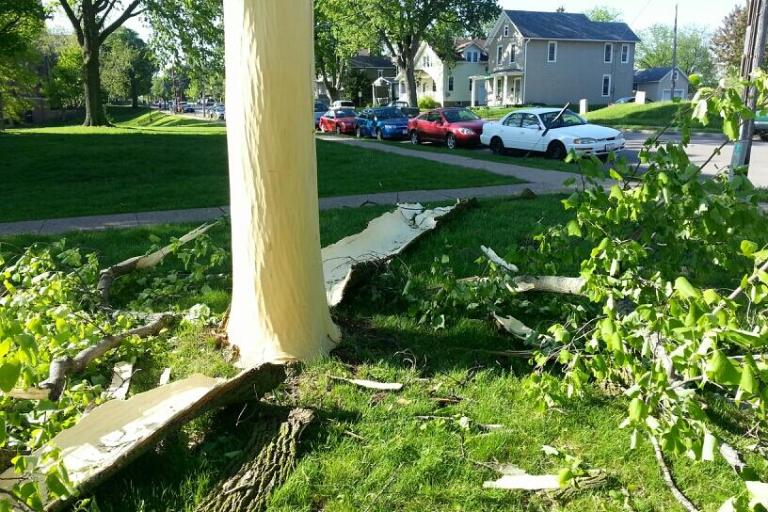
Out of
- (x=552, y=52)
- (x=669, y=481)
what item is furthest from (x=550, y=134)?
(x=552, y=52)

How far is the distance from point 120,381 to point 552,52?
2211 inches

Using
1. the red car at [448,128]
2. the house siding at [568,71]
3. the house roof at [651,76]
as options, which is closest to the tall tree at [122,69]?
the house siding at [568,71]

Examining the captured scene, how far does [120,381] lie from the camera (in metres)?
3.79

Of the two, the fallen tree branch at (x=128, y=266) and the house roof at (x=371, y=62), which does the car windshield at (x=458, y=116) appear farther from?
the house roof at (x=371, y=62)

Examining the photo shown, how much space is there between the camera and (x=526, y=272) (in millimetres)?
5129

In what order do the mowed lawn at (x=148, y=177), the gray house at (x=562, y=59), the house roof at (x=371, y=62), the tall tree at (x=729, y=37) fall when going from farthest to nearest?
the house roof at (x=371, y=62) → the tall tree at (x=729, y=37) → the gray house at (x=562, y=59) → the mowed lawn at (x=148, y=177)

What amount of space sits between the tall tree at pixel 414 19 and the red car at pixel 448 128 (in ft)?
70.9

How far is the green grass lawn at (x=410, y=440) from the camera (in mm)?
2781

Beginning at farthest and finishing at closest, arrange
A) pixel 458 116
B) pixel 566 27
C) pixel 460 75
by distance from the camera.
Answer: pixel 460 75, pixel 566 27, pixel 458 116

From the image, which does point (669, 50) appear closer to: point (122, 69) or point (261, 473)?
point (122, 69)

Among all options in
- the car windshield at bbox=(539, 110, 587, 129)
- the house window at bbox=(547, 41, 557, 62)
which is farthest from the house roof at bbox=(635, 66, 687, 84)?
the car windshield at bbox=(539, 110, 587, 129)

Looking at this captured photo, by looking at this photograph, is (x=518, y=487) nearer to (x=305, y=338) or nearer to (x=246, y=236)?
(x=305, y=338)

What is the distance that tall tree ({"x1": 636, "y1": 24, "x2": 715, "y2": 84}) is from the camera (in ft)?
344

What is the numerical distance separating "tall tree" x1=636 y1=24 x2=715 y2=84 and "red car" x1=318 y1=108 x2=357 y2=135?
276ft
